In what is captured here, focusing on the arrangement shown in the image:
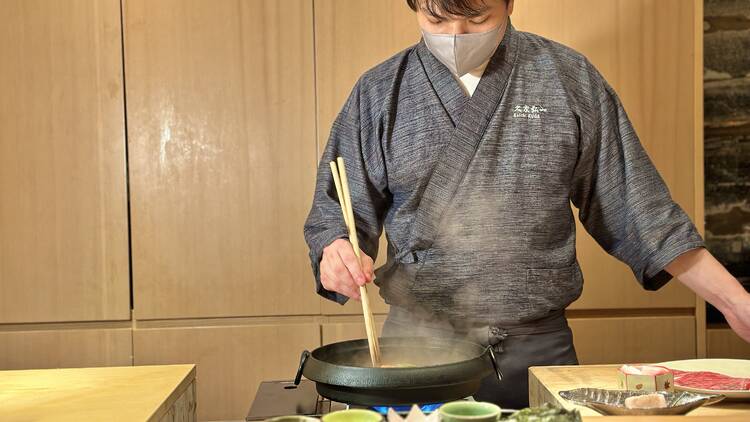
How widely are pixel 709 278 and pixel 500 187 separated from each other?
1.51ft

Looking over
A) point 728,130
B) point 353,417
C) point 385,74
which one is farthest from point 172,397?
point 728,130

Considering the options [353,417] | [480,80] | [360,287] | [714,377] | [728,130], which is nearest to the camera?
[353,417]

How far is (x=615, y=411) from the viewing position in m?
1.01

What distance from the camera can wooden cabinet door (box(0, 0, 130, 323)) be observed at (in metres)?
2.39

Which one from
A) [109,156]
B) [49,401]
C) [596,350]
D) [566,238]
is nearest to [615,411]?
→ [566,238]

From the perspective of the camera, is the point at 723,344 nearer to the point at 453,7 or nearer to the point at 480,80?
the point at 480,80

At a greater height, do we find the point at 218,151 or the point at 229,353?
the point at 218,151

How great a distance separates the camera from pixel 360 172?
68.2 inches

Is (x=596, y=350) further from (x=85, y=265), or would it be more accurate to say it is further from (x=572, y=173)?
(x=85, y=265)

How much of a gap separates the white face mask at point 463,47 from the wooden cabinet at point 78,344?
56.4 inches

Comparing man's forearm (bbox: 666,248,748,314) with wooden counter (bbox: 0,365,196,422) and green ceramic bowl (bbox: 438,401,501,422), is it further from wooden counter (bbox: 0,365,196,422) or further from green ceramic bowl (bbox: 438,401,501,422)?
wooden counter (bbox: 0,365,196,422)

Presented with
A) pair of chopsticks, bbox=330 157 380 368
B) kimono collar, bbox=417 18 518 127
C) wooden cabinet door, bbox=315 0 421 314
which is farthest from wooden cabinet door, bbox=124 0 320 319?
pair of chopsticks, bbox=330 157 380 368

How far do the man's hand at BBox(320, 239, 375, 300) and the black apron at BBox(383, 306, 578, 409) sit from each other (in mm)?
289

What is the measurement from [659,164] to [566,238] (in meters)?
0.91
